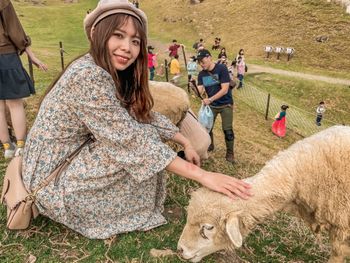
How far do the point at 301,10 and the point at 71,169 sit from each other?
97.7 feet

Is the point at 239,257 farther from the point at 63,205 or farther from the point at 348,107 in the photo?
the point at 348,107

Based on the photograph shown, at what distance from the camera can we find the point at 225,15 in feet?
102

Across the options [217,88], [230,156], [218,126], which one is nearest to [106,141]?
[217,88]

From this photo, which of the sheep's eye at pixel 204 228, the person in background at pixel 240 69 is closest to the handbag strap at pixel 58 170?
the sheep's eye at pixel 204 228

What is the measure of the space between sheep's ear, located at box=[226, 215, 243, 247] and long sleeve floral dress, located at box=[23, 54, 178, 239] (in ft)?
2.15

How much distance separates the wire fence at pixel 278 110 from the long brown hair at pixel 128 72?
10.2 m

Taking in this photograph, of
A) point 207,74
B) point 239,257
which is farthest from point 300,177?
point 207,74

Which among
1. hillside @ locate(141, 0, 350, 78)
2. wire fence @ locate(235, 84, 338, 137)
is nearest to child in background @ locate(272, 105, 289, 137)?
wire fence @ locate(235, 84, 338, 137)

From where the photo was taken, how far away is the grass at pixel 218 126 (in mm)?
3094

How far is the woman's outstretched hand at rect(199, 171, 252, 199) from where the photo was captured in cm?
271

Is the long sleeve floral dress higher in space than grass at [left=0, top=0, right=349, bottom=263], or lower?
higher

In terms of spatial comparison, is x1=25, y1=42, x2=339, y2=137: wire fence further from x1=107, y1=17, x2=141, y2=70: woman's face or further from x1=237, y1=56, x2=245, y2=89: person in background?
x1=107, y1=17, x2=141, y2=70: woman's face

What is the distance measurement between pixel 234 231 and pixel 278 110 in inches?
476

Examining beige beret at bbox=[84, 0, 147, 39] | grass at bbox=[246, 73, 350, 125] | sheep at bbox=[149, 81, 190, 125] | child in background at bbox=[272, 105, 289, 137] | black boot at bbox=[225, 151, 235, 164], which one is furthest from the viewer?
grass at bbox=[246, 73, 350, 125]
